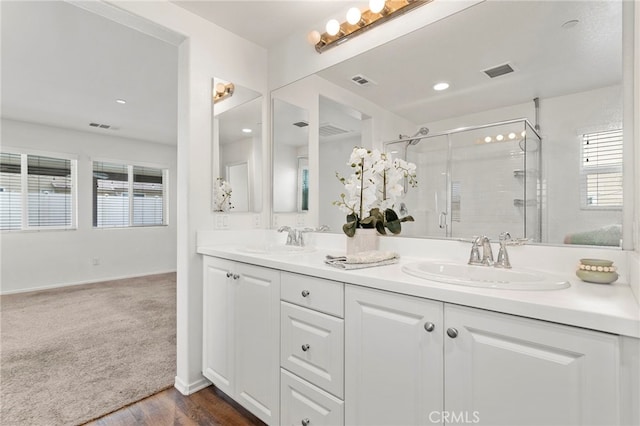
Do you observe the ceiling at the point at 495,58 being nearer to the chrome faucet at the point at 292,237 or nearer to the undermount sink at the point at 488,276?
the undermount sink at the point at 488,276

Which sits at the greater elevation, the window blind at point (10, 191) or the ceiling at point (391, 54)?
the ceiling at point (391, 54)

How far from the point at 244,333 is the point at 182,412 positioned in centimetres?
63

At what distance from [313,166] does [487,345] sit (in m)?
1.61

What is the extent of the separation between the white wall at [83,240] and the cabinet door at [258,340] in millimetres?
4725

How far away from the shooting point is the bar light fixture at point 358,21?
5.60 ft

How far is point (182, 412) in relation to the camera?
1.83 m

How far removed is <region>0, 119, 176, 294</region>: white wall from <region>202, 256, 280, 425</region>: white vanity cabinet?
434cm

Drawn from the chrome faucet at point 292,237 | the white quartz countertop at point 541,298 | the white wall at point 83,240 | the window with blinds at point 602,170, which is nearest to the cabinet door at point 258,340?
the white quartz countertop at point 541,298

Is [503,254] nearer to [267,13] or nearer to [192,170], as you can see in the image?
[192,170]

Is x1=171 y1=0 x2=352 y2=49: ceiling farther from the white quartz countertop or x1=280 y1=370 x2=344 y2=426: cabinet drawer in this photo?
x1=280 y1=370 x2=344 y2=426: cabinet drawer

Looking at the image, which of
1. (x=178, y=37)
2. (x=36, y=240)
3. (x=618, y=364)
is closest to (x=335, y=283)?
(x=618, y=364)

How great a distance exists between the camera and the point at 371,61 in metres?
1.89

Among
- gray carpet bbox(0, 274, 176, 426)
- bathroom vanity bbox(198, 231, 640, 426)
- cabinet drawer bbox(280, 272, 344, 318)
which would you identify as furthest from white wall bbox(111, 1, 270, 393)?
cabinet drawer bbox(280, 272, 344, 318)

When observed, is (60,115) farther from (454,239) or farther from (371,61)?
(454,239)
